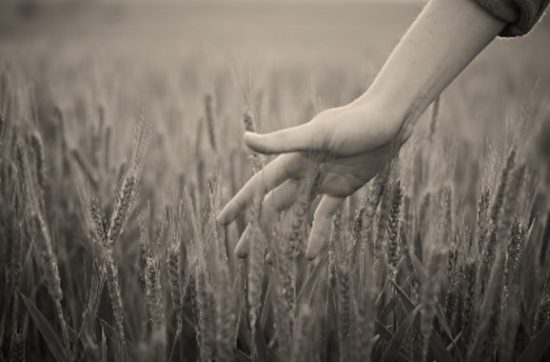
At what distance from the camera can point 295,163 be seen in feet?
3.36

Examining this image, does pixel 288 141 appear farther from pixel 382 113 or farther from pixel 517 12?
pixel 517 12

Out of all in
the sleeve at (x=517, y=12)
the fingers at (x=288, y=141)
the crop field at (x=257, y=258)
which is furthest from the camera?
the sleeve at (x=517, y=12)

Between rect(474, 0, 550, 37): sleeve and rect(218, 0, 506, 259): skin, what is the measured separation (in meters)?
0.02

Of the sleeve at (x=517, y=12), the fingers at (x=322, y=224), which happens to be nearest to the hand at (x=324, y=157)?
the fingers at (x=322, y=224)

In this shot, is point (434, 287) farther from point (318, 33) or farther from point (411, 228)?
point (318, 33)

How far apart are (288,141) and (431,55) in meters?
0.37

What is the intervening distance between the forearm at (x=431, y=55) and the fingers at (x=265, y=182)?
0.19 m

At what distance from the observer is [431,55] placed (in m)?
1.03

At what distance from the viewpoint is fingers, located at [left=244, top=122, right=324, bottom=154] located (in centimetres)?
90

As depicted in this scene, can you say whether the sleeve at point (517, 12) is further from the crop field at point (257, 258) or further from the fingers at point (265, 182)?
the fingers at point (265, 182)

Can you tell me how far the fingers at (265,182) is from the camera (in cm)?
97

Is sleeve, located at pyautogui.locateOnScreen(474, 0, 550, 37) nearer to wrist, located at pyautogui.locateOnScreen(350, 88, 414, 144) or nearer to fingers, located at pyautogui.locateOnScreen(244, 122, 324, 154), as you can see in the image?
wrist, located at pyautogui.locateOnScreen(350, 88, 414, 144)

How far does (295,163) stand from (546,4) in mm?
653

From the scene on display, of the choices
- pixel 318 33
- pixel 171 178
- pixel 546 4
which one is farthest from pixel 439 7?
pixel 318 33
